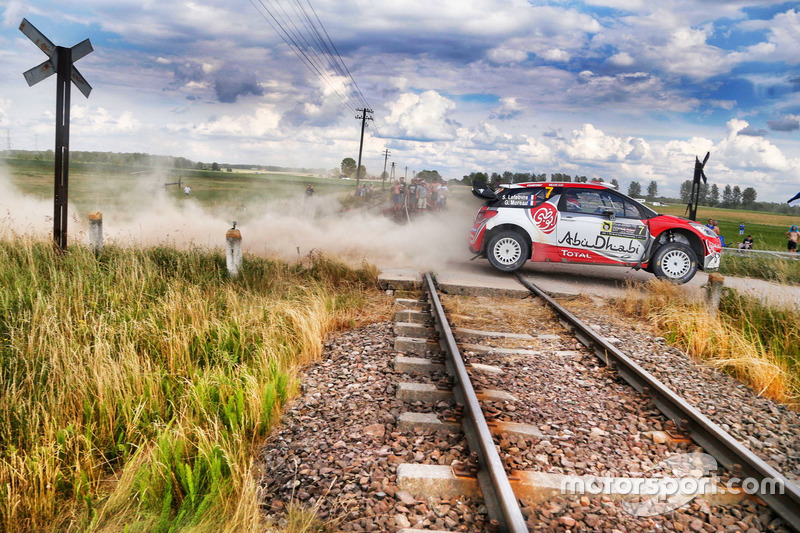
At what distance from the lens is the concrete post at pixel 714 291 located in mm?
7852

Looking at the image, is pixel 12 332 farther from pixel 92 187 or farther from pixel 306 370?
pixel 92 187

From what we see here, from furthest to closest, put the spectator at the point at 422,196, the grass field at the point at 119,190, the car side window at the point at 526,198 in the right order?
the spectator at the point at 422,196, the grass field at the point at 119,190, the car side window at the point at 526,198

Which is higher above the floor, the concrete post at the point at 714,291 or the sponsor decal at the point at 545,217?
the sponsor decal at the point at 545,217

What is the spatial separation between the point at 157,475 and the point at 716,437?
3.87m

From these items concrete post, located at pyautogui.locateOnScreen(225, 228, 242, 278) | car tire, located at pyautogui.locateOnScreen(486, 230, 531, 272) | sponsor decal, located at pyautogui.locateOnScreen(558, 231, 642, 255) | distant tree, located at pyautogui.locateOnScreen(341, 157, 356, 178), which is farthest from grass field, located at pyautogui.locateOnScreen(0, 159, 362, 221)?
distant tree, located at pyautogui.locateOnScreen(341, 157, 356, 178)

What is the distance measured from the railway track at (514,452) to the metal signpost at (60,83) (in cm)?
713

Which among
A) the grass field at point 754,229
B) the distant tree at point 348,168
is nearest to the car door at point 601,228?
the grass field at point 754,229

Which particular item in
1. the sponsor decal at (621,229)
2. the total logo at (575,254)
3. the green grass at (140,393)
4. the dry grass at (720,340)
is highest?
the sponsor decal at (621,229)

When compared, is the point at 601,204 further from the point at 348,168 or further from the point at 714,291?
the point at 348,168

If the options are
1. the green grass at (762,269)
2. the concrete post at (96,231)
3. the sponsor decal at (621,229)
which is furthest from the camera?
the green grass at (762,269)

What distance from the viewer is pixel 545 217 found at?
432 inches

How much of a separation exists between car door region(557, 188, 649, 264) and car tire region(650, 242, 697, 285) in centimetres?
41

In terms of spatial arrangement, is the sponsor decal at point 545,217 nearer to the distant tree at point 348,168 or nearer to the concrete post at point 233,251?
the concrete post at point 233,251

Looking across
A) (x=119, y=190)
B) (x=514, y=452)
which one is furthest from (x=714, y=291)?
(x=119, y=190)
